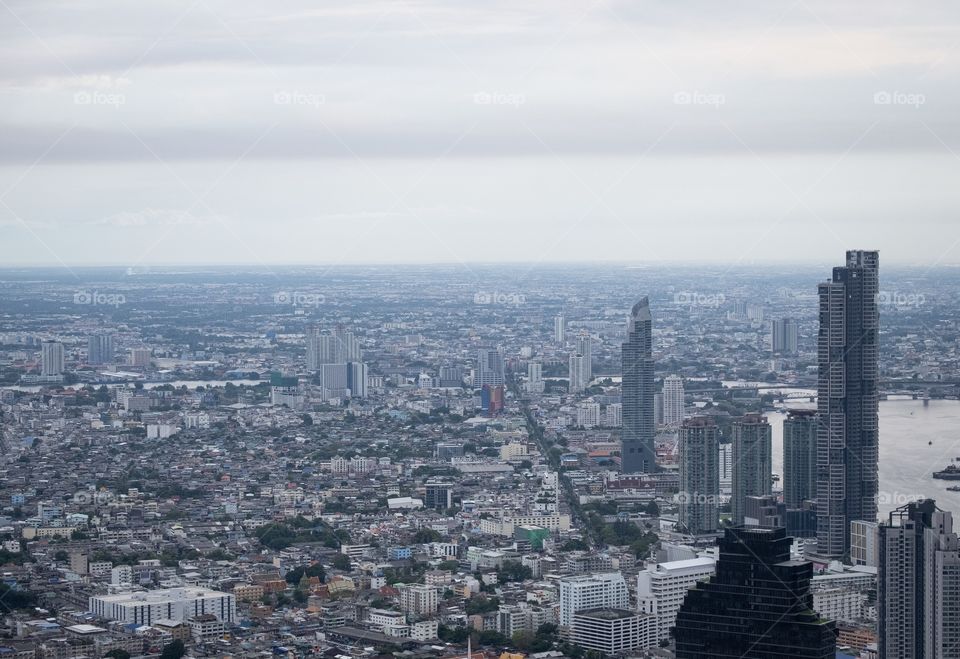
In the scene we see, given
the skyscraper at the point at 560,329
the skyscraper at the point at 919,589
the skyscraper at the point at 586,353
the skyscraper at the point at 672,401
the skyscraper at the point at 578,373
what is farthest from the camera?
the skyscraper at the point at 560,329

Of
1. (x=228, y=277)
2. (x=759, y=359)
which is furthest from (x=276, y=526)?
(x=228, y=277)

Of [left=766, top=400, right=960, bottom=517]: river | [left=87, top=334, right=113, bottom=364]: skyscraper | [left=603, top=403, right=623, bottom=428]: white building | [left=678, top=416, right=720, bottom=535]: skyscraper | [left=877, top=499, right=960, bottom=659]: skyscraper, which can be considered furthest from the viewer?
[left=87, top=334, right=113, bottom=364]: skyscraper

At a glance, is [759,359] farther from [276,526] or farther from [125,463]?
[276,526]

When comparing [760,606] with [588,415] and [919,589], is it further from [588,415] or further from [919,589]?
[588,415]

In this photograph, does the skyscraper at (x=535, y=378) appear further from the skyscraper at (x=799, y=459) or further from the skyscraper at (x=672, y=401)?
the skyscraper at (x=799, y=459)

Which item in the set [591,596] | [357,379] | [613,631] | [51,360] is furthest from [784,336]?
[613,631]

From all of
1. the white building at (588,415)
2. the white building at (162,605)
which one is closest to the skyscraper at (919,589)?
the white building at (162,605)

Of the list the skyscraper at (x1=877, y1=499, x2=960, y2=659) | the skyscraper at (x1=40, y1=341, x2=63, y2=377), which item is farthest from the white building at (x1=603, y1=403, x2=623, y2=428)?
the skyscraper at (x1=877, y1=499, x2=960, y2=659)

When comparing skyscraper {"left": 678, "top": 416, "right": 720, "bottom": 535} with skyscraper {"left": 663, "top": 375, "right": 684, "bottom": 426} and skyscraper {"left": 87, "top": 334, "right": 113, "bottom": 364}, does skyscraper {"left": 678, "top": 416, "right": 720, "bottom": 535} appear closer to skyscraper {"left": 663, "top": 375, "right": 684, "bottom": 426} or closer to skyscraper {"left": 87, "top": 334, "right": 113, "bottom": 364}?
skyscraper {"left": 663, "top": 375, "right": 684, "bottom": 426}
